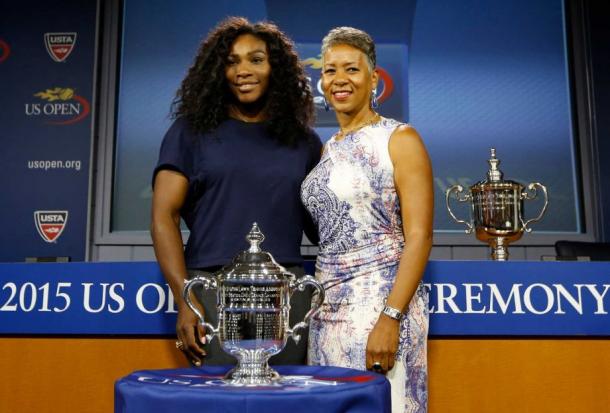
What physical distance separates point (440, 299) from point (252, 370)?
826 mm

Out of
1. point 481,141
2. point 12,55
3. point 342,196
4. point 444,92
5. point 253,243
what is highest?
point 12,55

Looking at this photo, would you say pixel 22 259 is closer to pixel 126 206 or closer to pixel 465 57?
pixel 126 206

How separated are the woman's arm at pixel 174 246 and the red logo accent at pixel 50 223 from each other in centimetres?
248

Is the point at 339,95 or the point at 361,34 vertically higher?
the point at 361,34

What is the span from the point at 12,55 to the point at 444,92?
8.11 ft

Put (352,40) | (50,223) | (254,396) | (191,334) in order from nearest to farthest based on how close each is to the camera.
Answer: (254,396) < (191,334) < (352,40) < (50,223)

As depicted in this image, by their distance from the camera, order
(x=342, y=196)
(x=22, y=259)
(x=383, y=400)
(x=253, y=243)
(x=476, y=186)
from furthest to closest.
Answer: (x=22, y=259)
(x=476, y=186)
(x=342, y=196)
(x=253, y=243)
(x=383, y=400)

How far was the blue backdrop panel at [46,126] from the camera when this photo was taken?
394cm

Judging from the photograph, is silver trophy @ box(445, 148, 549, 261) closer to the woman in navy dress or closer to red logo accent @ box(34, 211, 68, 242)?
the woman in navy dress

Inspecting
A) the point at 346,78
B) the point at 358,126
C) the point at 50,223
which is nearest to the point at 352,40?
the point at 346,78

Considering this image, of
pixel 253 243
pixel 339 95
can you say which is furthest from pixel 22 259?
pixel 253 243

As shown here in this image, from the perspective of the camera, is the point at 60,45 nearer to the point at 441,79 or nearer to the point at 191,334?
the point at 441,79

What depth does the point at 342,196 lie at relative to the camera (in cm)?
157

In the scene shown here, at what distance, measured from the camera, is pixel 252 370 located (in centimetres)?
112
